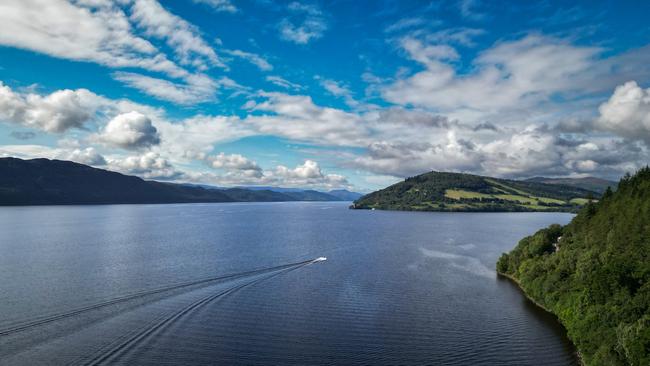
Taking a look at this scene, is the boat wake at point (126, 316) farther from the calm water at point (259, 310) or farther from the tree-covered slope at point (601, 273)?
the tree-covered slope at point (601, 273)

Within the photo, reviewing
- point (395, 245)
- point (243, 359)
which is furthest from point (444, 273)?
point (243, 359)

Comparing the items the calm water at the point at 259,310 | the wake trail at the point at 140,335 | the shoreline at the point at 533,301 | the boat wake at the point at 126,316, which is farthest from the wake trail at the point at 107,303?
the shoreline at the point at 533,301

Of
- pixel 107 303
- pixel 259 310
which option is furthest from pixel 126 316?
pixel 259 310

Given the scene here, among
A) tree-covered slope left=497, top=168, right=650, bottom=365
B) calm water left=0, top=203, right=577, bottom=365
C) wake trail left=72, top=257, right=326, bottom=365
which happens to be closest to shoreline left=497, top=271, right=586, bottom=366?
tree-covered slope left=497, top=168, right=650, bottom=365

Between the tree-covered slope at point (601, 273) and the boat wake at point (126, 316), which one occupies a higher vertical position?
the tree-covered slope at point (601, 273)

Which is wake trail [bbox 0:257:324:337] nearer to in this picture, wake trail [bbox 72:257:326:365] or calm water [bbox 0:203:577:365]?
calm water [bbox 0:203:577:365]

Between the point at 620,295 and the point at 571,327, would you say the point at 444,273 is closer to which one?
the point at 571,327
